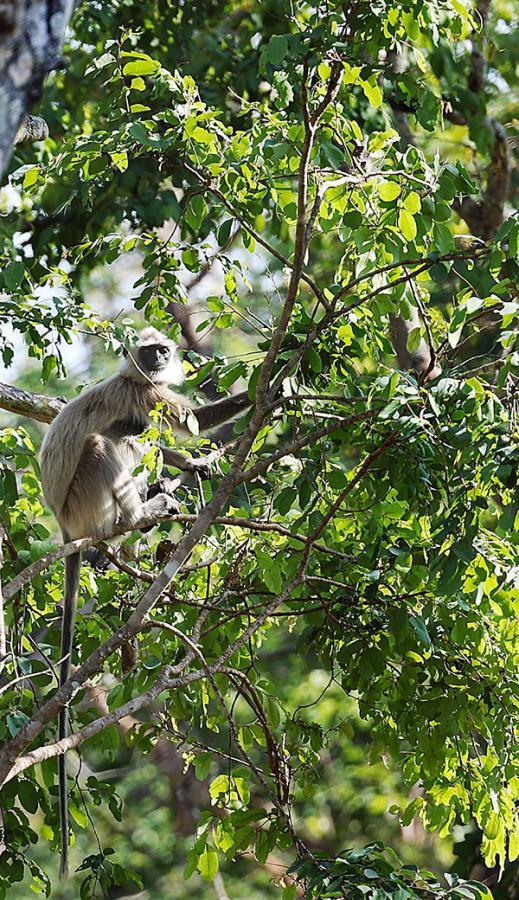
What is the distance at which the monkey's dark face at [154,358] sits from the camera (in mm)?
4676

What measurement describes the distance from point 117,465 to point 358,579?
153 centimetres

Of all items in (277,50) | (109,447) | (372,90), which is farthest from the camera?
(109,447)

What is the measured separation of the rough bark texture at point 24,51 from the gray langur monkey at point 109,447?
9.96 ft

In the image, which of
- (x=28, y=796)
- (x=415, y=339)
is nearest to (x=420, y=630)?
(x=415, y=339)

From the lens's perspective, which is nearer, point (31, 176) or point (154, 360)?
point (31, 176)

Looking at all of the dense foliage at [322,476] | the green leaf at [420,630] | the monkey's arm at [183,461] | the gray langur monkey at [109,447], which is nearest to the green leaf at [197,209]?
the dense foliage at [322,476]

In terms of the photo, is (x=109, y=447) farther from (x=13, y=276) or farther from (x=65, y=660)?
(x=13, y=276)

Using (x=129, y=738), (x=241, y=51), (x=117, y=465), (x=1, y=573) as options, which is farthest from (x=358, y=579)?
(x=241, y=51)

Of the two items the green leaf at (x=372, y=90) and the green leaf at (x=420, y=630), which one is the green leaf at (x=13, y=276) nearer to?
the green leaf at (x=372, y=90)

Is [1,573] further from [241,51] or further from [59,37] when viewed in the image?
[241,51]

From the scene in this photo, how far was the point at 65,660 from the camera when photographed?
3447 mm

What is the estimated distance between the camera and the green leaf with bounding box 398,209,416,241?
2.70 metres

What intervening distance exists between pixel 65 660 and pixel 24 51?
2.58 m

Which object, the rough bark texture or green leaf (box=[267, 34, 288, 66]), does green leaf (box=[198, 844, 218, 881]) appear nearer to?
green leaf (box=[267, 34, 288, 66])
